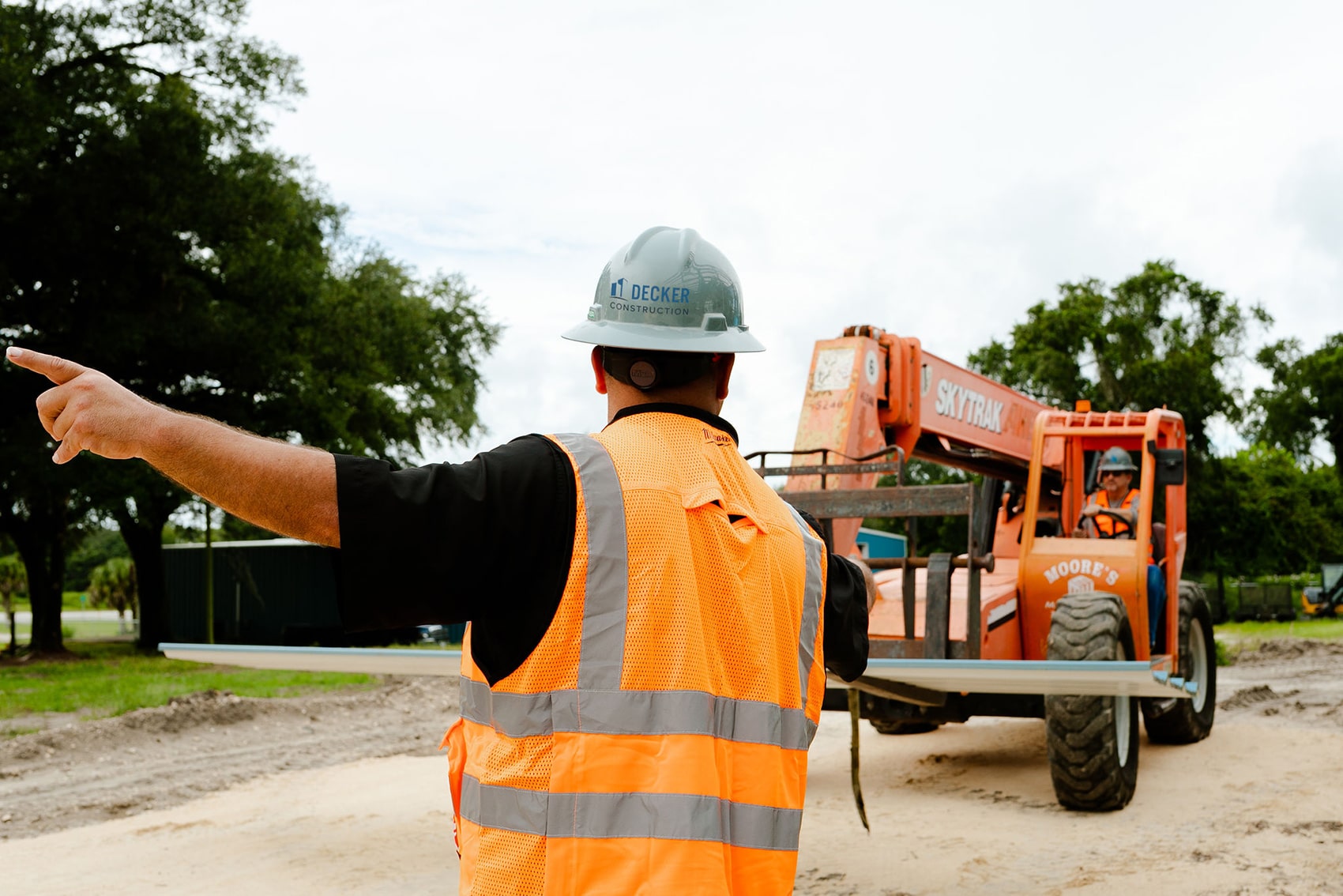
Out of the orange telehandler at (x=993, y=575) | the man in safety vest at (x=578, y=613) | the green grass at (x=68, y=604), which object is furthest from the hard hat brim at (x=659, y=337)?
the green grass at (x=68, y=604)

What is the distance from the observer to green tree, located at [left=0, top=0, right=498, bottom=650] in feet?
67.5

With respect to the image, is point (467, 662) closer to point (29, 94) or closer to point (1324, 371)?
point (29, 94)

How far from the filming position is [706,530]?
2.19 metres

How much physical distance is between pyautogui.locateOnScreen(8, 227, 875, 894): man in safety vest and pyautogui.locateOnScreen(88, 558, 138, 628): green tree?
37258 mm

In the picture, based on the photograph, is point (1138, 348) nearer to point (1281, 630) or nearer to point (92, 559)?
point (1281, 630)

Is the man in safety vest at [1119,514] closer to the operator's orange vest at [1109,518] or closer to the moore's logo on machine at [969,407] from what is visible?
the operator's orange vest at [1109,518]

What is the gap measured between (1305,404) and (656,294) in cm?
5716

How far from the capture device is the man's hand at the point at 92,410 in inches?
75.1

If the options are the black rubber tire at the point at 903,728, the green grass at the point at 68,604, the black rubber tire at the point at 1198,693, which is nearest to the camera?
the black rubber tire at the point at 1198,693

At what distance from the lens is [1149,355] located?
123 ft

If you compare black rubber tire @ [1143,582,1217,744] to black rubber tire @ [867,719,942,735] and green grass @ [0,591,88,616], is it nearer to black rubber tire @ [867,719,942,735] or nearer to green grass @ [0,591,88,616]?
black rubber tire @ [867,719,942,735]

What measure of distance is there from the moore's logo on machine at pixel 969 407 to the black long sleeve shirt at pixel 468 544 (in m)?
7.26

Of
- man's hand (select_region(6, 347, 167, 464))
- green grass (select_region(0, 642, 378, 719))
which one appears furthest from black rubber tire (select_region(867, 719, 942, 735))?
man's hand (select_region(6, 347, 167, 464))

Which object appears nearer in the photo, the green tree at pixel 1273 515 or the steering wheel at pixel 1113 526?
the steering wheel at pixel 1113 526
